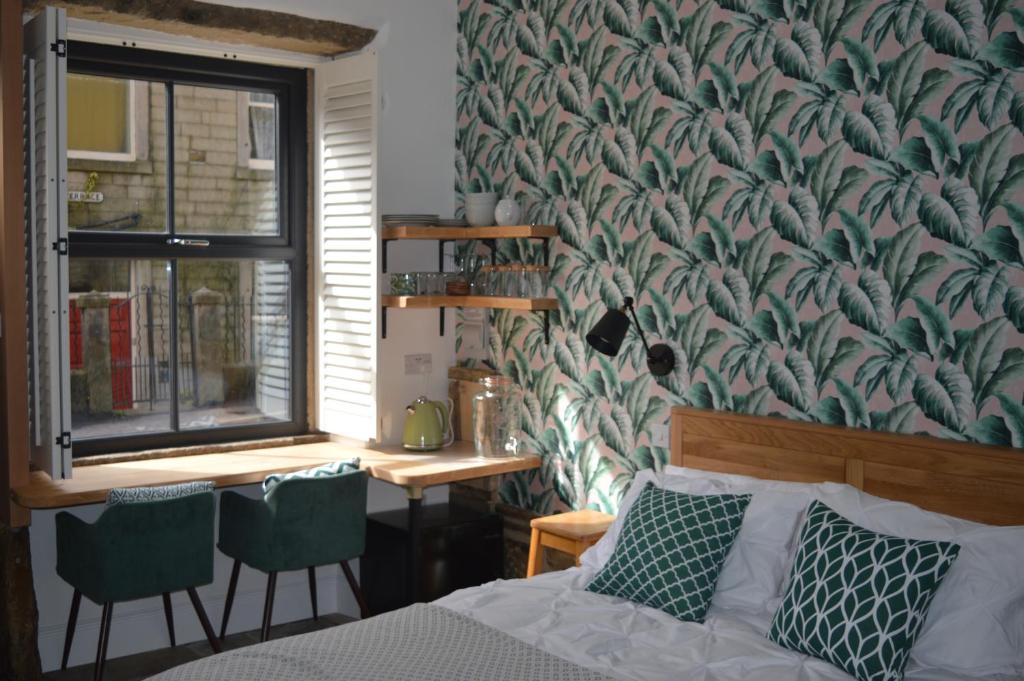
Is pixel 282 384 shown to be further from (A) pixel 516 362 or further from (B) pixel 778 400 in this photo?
(B) pixel 778 400

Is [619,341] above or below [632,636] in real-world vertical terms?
above

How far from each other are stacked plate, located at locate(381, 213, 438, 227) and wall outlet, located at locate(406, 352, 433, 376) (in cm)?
61

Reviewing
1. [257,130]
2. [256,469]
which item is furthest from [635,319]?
[257,130]

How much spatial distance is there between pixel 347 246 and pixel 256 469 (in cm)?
107

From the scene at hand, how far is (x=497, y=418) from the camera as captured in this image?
14.2ft

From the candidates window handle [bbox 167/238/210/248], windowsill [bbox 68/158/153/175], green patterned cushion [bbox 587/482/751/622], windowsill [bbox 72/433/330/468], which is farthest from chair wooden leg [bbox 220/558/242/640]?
windowsill [bbox 68/158/153/175]

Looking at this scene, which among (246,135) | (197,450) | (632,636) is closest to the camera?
(632,636)

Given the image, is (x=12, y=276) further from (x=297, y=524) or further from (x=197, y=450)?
(x=297, y=524)

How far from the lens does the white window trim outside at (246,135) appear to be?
15.0ft

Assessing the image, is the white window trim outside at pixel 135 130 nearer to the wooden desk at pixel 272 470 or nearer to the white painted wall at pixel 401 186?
the white painted wall at pixel 401 186

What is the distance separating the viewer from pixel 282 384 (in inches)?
186

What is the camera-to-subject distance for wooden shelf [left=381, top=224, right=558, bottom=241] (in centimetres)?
411

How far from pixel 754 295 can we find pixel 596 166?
3.02 ft

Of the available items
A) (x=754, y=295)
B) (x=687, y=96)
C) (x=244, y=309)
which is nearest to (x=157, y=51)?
(x=244, y=309)
